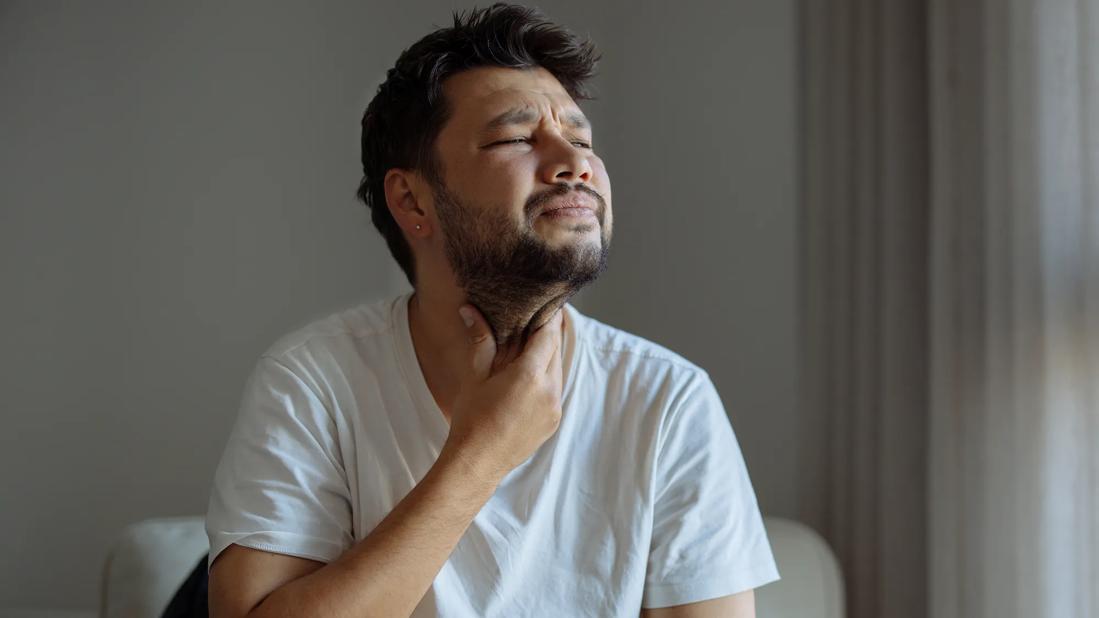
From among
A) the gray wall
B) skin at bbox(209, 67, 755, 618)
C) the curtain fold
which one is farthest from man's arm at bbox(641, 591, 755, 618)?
the gray wall

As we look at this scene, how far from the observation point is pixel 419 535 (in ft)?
3.79

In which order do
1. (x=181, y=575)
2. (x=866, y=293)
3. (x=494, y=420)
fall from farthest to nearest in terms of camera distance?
1. (x=866, y=293)
2. (x=181, y=575)
3. (x=494, y=420)

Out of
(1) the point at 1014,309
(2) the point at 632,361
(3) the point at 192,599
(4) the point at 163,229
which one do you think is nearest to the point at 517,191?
(2) the point at 632,361

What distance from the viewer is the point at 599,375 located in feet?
4.70

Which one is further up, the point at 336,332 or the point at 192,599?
the point at 336,332

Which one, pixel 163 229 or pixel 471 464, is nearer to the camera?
pixel 471 464

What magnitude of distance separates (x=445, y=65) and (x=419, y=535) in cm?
69

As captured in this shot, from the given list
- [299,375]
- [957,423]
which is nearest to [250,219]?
[299,375]

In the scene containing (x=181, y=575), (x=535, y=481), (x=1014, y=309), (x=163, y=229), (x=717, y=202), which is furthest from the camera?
(x=163, y=229)

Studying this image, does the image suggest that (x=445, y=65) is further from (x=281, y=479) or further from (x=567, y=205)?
(x=281, y=479)

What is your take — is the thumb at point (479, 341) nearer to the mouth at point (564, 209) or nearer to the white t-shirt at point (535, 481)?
the white t-shirt at point (535, 481)

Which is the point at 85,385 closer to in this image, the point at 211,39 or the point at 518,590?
the point at 211,39

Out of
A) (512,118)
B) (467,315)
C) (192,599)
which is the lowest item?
(192,599)

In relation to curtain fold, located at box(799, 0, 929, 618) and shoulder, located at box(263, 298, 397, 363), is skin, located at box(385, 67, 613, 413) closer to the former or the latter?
shoulder, located at box(263, 298, 397, 363)
